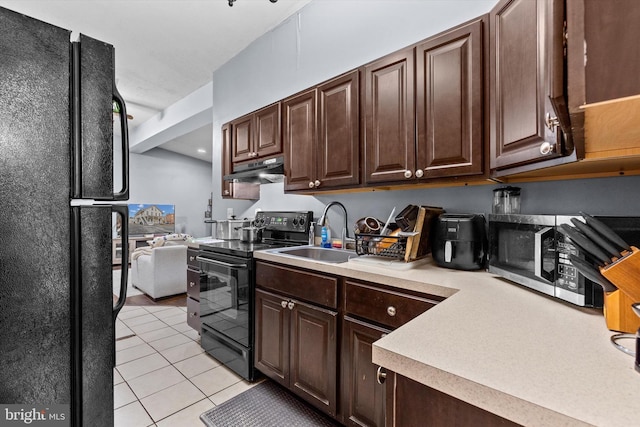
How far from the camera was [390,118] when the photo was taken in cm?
167

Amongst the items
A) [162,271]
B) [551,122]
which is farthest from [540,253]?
[162,271]

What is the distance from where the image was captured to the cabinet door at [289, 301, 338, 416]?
59.2 inches

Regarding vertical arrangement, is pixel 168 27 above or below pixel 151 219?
above

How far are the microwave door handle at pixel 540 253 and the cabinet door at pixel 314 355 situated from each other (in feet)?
3.05

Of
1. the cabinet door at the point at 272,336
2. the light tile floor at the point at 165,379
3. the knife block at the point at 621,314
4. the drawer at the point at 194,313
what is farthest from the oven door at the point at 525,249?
the drawer at the point at 194,313

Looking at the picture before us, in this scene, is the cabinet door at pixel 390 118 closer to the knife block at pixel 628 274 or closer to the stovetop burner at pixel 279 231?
the stovetop burner at pixel 279 231

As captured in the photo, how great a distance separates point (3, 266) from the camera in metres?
0.81

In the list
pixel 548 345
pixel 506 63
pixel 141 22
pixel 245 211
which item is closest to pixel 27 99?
pixel 548 345

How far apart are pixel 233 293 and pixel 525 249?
182 cm

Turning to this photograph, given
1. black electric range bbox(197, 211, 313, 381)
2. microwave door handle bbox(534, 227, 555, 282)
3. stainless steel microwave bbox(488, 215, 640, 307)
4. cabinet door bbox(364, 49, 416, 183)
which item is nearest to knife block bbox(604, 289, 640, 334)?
stainless steel microwave bbox(488, 215, 640, 307)

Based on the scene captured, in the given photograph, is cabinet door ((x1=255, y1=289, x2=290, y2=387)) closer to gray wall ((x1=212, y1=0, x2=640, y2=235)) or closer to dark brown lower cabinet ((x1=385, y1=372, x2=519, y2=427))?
gray wall ((x1=212, y1=0, x2=640, y2=235))

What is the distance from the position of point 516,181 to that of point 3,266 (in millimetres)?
2111

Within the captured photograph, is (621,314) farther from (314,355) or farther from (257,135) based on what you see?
(257,135)

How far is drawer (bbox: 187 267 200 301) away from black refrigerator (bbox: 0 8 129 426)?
160 centimetres
